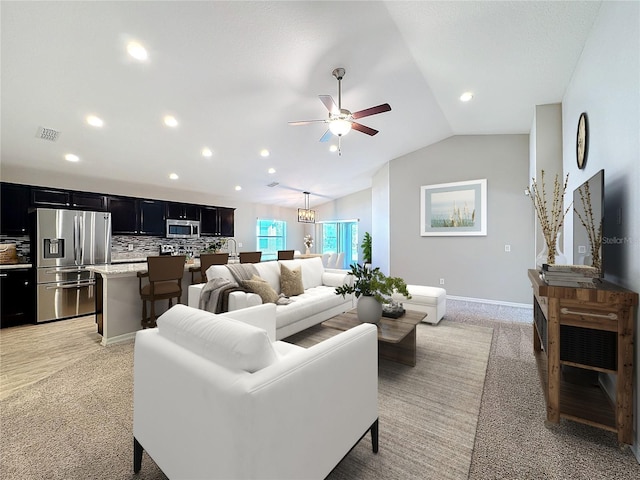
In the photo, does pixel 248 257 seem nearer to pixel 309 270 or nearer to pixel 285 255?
pixel 309 270

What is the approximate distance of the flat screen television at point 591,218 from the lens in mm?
1862

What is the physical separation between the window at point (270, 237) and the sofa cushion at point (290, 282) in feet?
15.2

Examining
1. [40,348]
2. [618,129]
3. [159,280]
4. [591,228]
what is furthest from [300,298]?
[618,129]

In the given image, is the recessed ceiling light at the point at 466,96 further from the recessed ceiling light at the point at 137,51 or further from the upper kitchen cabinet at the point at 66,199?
the upper kitchen cabinet at the point at 66,199

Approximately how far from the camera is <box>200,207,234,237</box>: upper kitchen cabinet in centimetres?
663

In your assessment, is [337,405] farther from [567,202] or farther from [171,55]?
[567,202]

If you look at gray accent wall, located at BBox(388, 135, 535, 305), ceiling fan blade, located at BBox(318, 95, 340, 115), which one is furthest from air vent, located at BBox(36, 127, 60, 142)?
gray accent wall, located at BBox(388, 135, 535, 305)

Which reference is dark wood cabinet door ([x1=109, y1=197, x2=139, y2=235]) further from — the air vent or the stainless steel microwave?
the air vent

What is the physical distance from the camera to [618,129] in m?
1.93

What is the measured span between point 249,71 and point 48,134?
272 cm

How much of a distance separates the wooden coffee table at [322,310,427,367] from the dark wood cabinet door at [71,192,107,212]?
4.62m

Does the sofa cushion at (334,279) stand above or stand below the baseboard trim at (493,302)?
above

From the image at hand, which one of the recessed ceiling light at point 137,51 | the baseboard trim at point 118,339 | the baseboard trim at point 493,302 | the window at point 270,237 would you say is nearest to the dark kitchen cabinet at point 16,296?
the baseboard trim at point 118,339

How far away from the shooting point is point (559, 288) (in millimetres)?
1761
